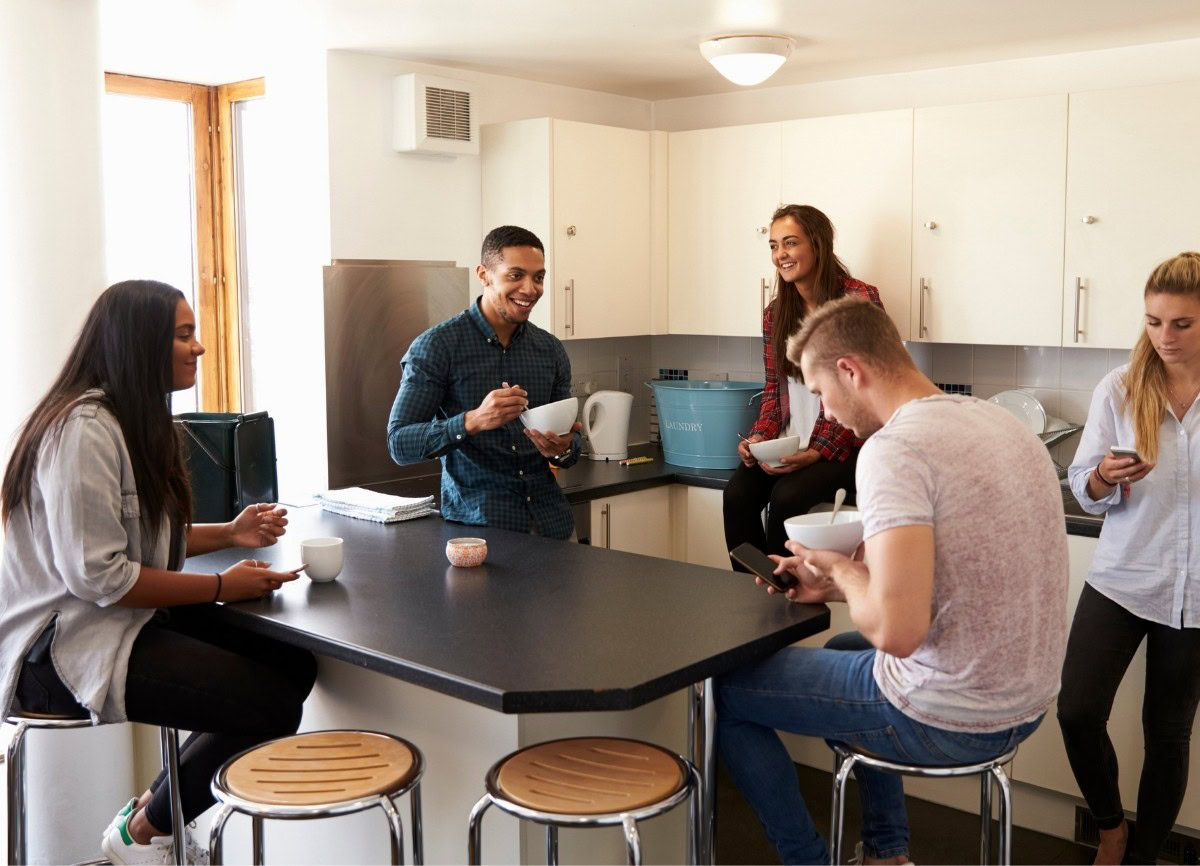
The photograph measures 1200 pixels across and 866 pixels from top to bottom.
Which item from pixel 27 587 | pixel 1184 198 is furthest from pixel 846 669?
pixel 1184 198

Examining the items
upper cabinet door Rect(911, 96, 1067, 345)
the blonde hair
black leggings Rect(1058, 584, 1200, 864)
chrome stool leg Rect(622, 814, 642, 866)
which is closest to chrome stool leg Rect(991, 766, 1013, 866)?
chrome stool leg Rect(622, 814, 642, 866)

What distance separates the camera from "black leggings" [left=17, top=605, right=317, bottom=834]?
2.35 metres

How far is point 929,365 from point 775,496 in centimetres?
104

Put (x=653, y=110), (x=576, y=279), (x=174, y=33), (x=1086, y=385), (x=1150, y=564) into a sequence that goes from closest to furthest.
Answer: (x=1150, y=564) → (x=174, y=33) → (x=1086, y=385) → (x=576, y=279) → (x=653, y=110)

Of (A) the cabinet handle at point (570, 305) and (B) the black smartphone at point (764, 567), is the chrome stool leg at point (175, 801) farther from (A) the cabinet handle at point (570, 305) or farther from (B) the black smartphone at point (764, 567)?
(A) the cabinet handle at point (570, 305)

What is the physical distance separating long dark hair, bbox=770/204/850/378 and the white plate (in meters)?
0.69

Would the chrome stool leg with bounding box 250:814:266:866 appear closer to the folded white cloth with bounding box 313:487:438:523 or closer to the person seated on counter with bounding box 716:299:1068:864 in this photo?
the person seated on counter with bounding box 716:299:1068:864

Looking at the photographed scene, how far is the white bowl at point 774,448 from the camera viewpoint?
11.6 feet

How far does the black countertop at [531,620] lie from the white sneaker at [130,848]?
572 mm

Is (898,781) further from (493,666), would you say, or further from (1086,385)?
(1086,385)

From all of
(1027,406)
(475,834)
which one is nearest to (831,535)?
(475,834)

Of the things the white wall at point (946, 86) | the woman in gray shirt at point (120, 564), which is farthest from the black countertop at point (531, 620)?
the white wall at point (946, 86)

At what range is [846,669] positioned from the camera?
2.14 metres

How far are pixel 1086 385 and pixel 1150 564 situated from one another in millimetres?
1282
